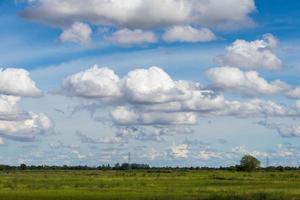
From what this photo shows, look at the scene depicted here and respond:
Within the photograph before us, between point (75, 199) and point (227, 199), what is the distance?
1480cm

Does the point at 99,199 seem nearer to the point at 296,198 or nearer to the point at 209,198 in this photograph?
the point at 209,198

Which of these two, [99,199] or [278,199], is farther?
[99,199]

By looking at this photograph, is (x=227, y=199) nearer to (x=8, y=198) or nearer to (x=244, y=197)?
(x=244, y=197)

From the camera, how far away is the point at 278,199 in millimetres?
52000

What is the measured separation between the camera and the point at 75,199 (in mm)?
58000

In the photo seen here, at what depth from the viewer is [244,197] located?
174ft

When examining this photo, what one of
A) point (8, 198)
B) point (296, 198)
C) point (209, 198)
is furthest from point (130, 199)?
point (296, 198)

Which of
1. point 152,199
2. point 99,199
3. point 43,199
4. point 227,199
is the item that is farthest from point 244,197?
point 43,199

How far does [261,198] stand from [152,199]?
31.7 feet

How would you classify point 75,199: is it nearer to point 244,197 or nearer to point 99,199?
point 99,199

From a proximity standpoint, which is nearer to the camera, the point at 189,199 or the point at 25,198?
the point at 189,199

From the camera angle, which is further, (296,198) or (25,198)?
(25,198)

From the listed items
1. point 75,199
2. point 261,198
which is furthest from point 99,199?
point 261,198

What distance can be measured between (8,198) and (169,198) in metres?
15.0
